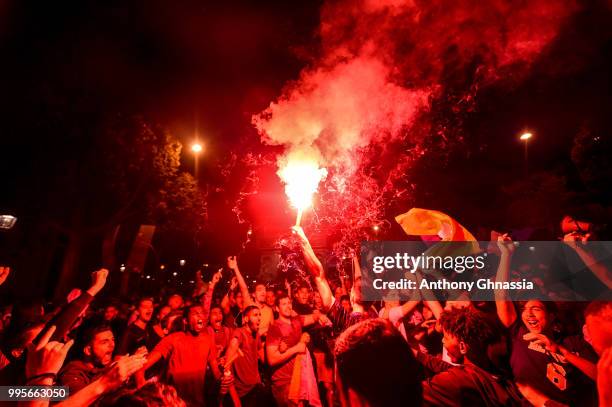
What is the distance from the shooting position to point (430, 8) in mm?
7539

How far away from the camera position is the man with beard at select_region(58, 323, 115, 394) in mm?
3828

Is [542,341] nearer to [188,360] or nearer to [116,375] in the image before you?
[116,375]

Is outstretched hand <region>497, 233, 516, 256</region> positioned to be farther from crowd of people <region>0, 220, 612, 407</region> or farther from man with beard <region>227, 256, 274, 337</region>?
man with beard <region>227, 256, 274, 337</region>

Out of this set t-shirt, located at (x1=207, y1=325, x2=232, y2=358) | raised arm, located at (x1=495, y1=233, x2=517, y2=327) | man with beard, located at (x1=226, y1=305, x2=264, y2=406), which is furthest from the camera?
t-shirt, located at (x1=207, y1=325, x2=232, y2=358)

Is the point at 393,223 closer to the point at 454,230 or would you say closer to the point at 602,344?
the point at 454,230

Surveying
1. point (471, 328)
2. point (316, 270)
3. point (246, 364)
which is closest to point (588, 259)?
point (471, 328)

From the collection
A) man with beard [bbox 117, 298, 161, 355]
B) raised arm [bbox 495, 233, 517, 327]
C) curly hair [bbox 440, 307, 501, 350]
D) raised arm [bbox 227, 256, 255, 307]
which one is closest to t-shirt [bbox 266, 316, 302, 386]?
raised arm [bbox 227, 256, 255, 307]

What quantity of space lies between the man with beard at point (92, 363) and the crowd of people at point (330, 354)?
13 mm

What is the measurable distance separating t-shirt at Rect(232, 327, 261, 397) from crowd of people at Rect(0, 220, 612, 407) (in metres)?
0.02

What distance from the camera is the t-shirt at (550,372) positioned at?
380cm

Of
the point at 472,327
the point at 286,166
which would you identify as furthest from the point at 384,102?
the point at 472,327

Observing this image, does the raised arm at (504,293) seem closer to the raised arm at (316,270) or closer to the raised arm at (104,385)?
the raised arm at (316,270)

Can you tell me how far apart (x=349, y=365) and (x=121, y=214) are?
1706cm

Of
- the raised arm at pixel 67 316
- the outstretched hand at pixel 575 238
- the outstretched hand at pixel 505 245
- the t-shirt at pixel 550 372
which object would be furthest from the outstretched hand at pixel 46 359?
the outstretched hand at pixel 575 238
